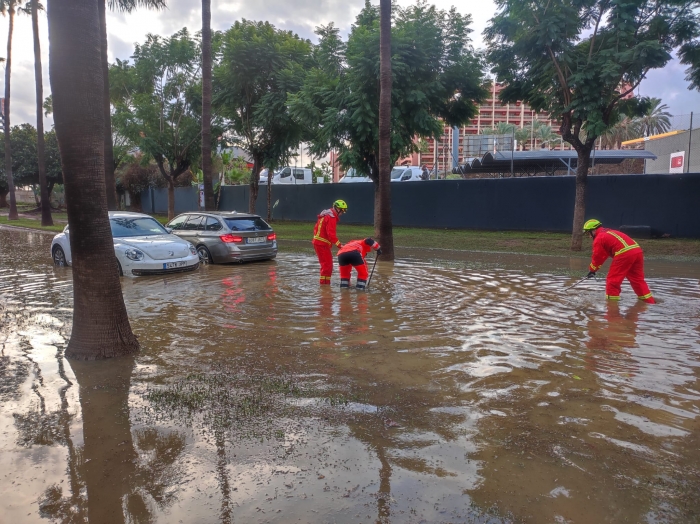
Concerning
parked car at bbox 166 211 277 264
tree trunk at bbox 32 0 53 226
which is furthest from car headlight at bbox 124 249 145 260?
tree trunk at bbox 32 0 53 226

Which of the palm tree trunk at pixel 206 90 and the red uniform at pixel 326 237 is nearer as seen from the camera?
the red uniform at pixel 326 237

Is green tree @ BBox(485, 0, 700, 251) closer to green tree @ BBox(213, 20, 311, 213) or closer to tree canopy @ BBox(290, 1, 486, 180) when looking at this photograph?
tree canopy @ BBox(290, 1, 486, 180)

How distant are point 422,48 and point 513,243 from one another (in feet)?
23.0

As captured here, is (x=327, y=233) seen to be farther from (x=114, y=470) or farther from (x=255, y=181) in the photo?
(x=255, y=181)

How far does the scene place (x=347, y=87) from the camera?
19.8m

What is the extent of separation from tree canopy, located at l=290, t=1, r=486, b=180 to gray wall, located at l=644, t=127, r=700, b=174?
11.4 meters

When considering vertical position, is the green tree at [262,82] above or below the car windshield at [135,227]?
above

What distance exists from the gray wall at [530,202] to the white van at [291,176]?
6.81m

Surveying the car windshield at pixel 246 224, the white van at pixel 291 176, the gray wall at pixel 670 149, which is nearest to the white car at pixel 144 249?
the car windshield at pixel 246 224

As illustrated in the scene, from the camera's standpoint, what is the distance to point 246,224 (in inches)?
555

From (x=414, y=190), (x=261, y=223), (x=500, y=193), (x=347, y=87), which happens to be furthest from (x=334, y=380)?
(x=414, y=190)

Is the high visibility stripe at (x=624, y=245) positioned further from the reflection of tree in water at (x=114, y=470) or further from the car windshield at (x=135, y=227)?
the car windshield at (x=135, y=227)

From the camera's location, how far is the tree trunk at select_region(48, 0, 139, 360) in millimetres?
5625

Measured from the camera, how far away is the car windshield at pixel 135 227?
41.9 feet
